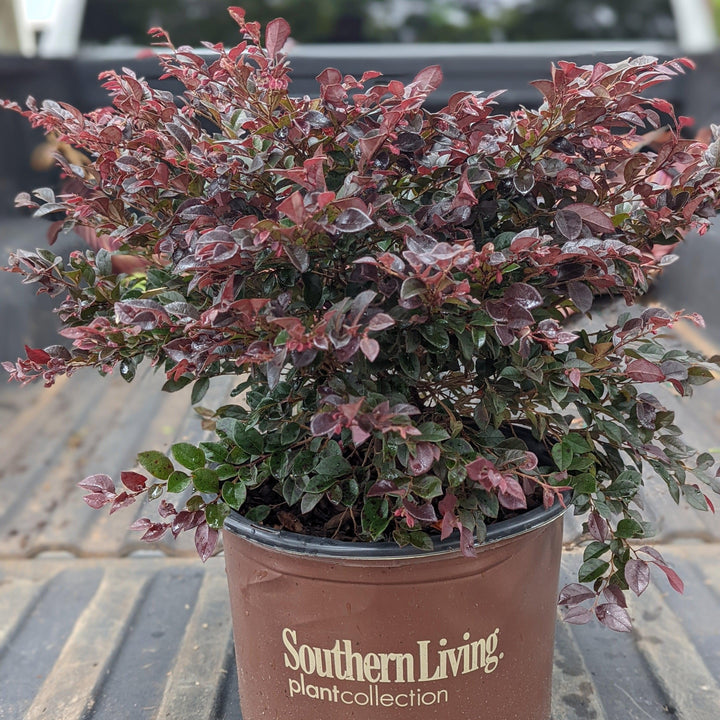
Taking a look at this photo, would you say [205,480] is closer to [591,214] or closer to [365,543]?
[365,543]

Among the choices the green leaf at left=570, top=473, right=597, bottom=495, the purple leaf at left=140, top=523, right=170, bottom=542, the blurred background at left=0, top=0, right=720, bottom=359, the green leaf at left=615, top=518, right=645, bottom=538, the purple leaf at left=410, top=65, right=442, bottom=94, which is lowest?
the green leaf at left=615, top=518, right=645, bottom=538

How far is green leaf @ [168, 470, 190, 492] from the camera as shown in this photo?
1.24m

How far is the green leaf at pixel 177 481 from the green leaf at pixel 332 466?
0.65 ft

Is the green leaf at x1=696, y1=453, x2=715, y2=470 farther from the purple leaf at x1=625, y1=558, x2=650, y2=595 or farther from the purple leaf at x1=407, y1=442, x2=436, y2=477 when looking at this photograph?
the purple leaf at x1=407, y1=442, x2=436, y2=477

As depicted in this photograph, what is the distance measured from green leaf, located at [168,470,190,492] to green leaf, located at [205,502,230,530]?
54 millimetres

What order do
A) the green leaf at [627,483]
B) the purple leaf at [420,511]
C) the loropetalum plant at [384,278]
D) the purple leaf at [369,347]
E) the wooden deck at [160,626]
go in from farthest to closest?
the wooden deck at [160,626] → the green leaf at [627,483] → the purple leaf at [420,511] → the loropetalum plant at [384,278] → the purple leaf at [369,347]

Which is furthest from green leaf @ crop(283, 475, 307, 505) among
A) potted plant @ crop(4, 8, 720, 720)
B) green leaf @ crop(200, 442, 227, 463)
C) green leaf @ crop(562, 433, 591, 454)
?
green leaf @ crop(562, 433, 591, 454)

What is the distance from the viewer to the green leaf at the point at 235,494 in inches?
49.9

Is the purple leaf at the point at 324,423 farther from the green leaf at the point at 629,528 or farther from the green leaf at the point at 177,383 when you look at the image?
the green leaf at the point at 629,528

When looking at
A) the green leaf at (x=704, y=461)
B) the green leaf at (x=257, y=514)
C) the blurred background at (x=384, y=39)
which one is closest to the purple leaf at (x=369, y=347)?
the green leaf at (x=257, y=514)

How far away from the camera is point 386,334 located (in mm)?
1241

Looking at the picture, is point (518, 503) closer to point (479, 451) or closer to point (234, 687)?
point (479, 451)

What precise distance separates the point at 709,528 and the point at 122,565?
5.30 ft

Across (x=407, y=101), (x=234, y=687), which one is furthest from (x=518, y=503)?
(x=234, y=687)
